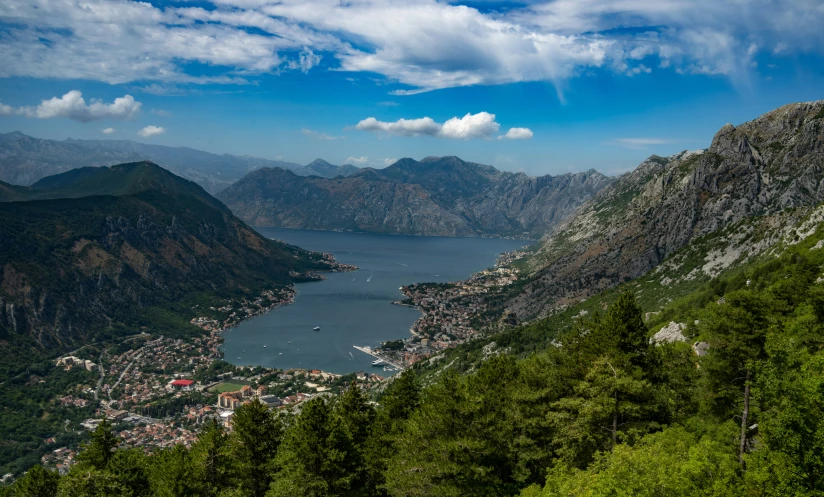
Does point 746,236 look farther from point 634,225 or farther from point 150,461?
point 150,461

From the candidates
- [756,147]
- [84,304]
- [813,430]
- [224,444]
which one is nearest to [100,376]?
[84,304]

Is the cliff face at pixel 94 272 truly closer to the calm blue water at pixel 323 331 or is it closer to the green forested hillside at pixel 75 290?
the green forested hillside at pixel 75 290

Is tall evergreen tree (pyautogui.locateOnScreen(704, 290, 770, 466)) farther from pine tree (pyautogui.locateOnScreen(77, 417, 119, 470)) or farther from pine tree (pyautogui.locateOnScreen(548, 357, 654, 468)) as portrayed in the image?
pine tree (pyautogui.locateOnScreen(77, 417, 119, 470))

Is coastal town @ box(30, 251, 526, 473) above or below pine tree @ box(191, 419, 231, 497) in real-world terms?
below

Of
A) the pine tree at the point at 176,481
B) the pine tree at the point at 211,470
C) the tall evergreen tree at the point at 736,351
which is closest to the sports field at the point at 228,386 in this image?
the pine tree at the point at 176,481

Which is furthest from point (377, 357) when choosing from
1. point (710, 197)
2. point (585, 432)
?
point (585, 432)

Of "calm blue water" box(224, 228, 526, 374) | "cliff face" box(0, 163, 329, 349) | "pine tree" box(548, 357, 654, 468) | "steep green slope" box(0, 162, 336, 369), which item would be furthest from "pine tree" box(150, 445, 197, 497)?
"cliff face" box(0, 163, 329, 349)
